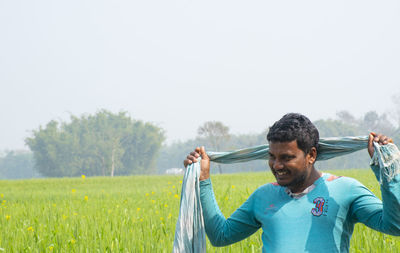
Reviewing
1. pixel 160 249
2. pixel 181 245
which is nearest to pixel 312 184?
pixel 181 245

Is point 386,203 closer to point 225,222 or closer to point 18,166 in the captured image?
point 225,222

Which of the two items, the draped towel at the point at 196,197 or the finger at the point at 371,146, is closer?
the finger at the point at 371,146

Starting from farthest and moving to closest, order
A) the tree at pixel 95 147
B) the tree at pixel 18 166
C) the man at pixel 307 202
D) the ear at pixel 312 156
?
the tree at pixel 18 166 < the tree at pixel 95 147 < the ear at pixel 312 156 < the man at pixel 307 202

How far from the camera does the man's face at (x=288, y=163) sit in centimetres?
198

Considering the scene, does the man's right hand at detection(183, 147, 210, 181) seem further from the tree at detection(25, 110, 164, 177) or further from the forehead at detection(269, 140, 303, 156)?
the tree at detection(25, 110, 164, 177)

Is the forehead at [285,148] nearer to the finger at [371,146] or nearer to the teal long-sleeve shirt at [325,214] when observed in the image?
the teal long-sleeve shirt at [325,214]

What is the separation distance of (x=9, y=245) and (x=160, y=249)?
1.52m

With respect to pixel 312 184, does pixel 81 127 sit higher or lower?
higher

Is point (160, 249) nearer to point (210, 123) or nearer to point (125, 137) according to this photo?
point (210, 123)

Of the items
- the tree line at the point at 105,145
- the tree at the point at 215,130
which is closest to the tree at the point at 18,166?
the tree line at the point at 105,145

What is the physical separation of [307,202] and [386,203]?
1.01 ft

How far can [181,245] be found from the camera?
235 centimetres

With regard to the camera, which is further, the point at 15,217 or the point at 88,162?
the point at 88,162

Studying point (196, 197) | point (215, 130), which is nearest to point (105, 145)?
point (215, 130)
